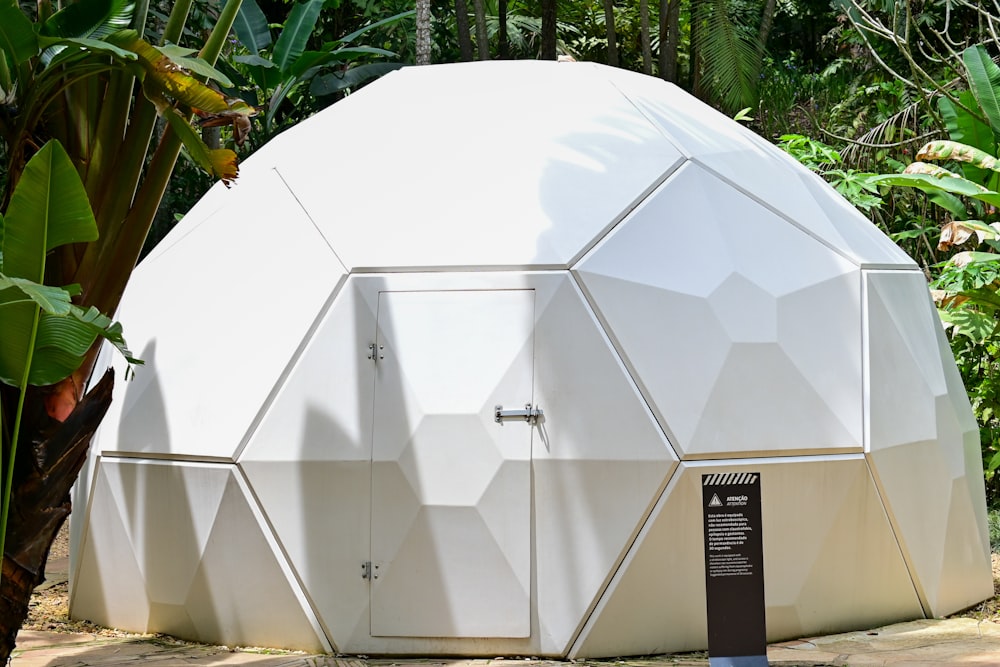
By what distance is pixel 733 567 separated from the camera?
509 cm

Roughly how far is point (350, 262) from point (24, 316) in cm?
203

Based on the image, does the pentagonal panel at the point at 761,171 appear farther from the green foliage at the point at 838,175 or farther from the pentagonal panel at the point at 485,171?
the green foliage at the point at 838,175

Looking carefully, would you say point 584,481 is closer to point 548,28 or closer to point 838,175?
point 838,175

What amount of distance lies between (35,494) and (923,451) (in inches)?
209

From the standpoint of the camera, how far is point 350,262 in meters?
6.13

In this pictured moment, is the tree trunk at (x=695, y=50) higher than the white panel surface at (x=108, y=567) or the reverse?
higher

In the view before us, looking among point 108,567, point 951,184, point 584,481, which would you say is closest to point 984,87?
point 951,184

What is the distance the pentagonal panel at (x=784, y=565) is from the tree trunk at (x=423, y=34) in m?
8.43

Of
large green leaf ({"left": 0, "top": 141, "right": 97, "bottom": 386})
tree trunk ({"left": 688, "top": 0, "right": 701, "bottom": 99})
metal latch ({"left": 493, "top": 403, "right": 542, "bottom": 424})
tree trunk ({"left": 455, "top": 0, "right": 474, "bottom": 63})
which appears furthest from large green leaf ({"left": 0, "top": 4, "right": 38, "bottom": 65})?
tree trunk ({"left": 688, "top": 0, "right": 701, "bottom": 99})

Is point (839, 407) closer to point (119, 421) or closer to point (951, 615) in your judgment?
point (951, 615)

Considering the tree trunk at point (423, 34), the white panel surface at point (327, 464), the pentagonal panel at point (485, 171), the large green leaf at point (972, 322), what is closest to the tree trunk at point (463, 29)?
the tree trunk at point (423, 34)

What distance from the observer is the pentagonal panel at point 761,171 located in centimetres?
666

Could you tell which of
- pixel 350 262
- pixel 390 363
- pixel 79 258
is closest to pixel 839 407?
pixel 390 363

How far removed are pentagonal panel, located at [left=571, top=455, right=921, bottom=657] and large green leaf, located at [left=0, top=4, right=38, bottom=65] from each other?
13.3ft
